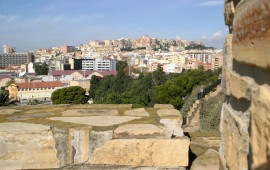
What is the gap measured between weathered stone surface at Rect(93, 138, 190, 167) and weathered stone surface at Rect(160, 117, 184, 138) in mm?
117

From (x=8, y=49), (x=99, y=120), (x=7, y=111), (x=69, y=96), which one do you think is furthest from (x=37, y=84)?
(x=8, y=49)

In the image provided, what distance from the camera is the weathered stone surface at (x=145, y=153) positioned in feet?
6.78

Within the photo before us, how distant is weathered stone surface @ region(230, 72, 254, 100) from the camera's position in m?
1.09

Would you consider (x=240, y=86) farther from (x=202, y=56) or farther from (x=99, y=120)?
(x=202, y=56)

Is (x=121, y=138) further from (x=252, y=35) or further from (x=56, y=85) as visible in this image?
(x=56, y=85)

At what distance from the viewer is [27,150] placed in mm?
2090

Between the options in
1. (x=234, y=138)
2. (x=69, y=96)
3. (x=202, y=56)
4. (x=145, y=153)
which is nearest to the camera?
(x=234, y=138)

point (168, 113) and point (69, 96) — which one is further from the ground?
point (168, 113)

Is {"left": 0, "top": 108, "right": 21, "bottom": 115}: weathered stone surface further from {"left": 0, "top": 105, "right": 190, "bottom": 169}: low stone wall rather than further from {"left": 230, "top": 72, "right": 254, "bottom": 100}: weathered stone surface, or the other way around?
{"left": 230, "top": 72, "right": 254, "bottom": 100}: weathered stone surface

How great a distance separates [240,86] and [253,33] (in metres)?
0.29

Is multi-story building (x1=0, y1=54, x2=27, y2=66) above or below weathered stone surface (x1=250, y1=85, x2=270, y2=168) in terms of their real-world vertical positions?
above

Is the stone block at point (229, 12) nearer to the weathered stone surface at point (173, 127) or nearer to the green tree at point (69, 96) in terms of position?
the weathered stone surface at point (173, 127)

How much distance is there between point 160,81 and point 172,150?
3561cm

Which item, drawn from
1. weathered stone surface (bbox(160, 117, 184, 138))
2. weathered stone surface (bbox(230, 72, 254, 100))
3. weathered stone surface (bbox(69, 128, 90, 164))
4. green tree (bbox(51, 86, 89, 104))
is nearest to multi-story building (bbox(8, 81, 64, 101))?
green tree (bbox(51, 86, 89, 104))
